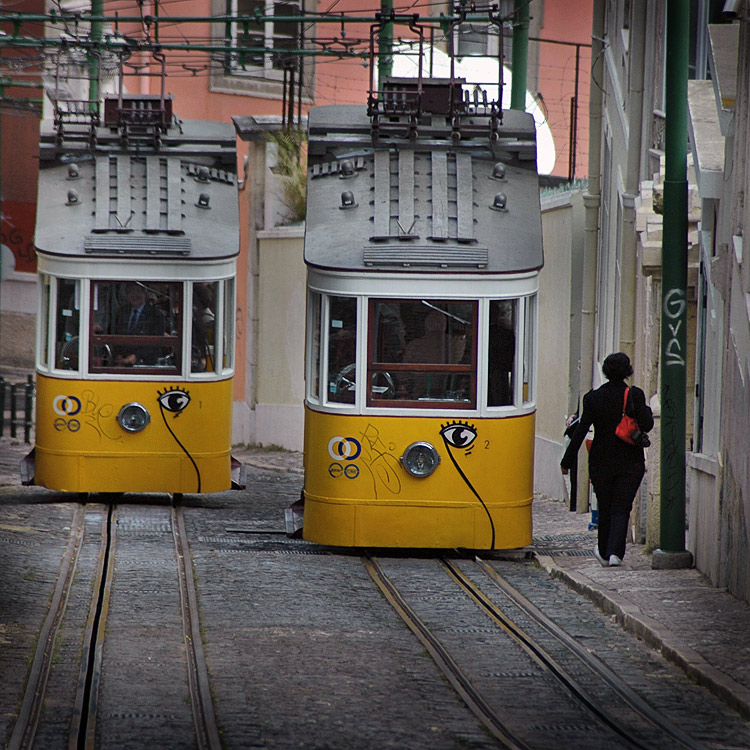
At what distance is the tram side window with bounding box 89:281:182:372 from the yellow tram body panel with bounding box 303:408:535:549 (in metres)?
3.43

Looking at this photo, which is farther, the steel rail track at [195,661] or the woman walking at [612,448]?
the woman walking at [612,448]

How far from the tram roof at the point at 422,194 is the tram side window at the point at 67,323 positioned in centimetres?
321

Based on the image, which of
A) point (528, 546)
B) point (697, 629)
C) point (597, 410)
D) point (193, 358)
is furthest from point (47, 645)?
point (193, 358)

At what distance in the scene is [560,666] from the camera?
28.0ft

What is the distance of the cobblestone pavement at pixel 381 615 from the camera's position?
7.67 metres

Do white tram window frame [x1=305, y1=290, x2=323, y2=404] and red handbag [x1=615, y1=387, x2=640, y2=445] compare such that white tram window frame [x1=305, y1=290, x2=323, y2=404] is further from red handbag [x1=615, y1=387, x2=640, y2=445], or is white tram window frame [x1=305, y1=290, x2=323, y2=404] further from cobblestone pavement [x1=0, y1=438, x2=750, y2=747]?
red handbag [x1=615, y1=387, x2=640, y2=445]

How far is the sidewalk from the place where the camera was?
8.15 metres

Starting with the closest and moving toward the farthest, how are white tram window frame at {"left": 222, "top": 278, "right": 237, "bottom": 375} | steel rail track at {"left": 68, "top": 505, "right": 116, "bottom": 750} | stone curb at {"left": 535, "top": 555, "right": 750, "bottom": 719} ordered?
1. steel rail track at {"left": 68, "top": 505, "right": 116, "bottom": 750}
2. stone curb at {"left": 535, "top": 555, "right": 750, "bottom": 719}
3. white tram window frame at {"left": 222, "top": 278, "right": 237, "bottom": 375}

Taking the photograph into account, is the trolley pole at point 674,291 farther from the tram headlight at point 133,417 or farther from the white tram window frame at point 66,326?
the white tram window frame at point 66,326

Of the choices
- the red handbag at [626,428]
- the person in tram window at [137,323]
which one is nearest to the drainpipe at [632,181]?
the red handbag at [626,428]

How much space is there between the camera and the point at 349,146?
13344 mm

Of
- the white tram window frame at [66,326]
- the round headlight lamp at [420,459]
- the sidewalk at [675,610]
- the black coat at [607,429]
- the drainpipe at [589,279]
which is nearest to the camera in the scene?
the sidewalk at [675,610]

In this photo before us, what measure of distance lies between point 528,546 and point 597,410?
7.74 ft

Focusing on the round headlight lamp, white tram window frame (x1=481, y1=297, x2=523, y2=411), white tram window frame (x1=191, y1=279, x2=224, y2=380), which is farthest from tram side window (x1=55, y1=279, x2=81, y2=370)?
white tram window frame (x1=481, y1=297, x2=523, y2=411)
